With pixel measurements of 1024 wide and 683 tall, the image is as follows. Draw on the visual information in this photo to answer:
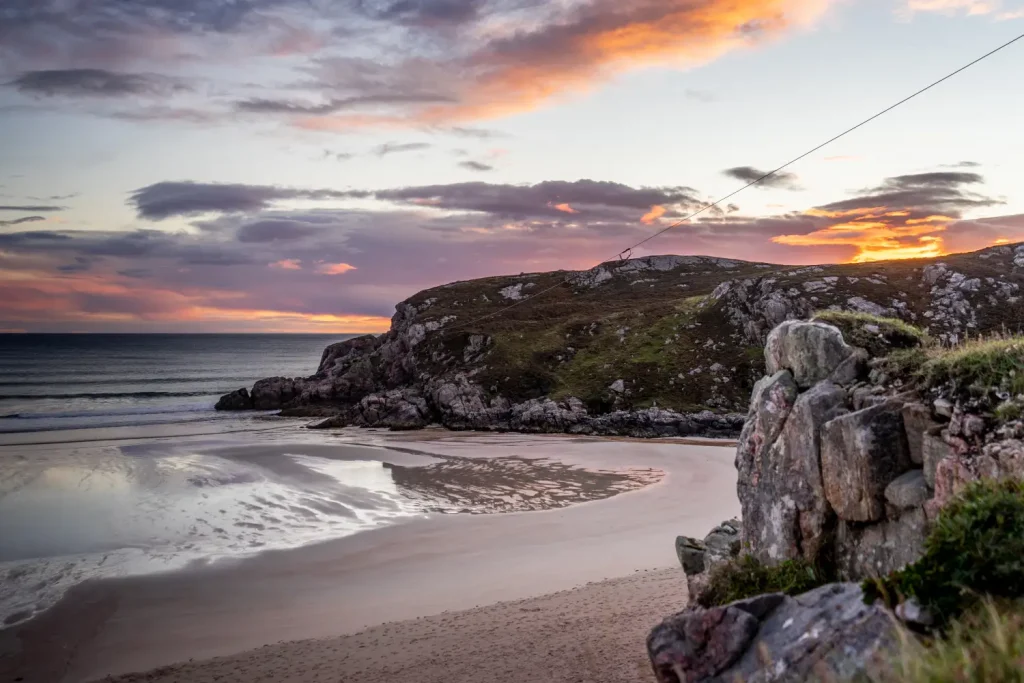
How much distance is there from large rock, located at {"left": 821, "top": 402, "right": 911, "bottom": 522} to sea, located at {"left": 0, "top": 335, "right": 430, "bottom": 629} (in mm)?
17219

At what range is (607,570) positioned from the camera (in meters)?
19.4

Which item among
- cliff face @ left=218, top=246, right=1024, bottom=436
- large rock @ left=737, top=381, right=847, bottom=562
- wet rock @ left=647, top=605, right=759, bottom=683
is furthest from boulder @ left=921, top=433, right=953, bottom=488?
cliff face @ left=218, top=246, right=1024, bottom=436

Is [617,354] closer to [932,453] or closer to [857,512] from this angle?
[857,512]

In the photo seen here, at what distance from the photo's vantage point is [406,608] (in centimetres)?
1684

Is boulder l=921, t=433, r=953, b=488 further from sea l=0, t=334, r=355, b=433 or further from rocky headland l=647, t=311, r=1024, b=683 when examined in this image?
sea l=0, t=334, r=355, b=433

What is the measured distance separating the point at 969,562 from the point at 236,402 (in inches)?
2899

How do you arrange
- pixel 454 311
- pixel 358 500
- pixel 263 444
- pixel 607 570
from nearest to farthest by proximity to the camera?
pixel 607 570, pixel 358 500, pixel 263 444, pixel 454 311

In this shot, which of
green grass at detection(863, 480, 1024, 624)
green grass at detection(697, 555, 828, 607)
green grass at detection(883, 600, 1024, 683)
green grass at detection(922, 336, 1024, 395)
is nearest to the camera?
green grass at detection(883, 600, 1024, 683)

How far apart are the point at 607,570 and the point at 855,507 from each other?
1053 cm

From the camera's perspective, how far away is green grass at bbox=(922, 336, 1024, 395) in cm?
870

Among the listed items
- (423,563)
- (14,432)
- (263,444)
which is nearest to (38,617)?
(423,563)

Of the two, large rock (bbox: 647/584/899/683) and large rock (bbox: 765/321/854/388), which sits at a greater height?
large rock (bbox: 765/321/854/388)

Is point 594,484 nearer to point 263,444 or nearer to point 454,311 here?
point 263,444

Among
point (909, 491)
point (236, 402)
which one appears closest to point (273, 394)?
point (236, 402)
